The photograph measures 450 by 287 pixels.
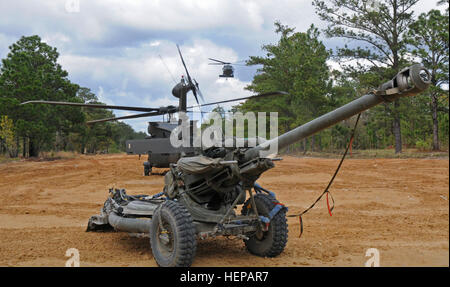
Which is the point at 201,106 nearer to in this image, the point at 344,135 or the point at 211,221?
the point at 211,221

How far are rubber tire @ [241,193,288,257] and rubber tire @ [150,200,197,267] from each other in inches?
46.5

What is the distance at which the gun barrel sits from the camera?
3527 mm

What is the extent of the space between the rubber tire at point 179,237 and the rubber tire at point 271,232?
46.5 inches

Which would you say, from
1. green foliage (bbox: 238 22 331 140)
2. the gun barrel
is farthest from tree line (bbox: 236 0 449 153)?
the gun barrel

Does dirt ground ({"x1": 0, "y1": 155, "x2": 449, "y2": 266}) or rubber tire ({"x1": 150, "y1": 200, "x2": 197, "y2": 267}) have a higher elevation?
rubber tire ({"x1": 150, "y1": 200, "x2": 197, "y2": 267})

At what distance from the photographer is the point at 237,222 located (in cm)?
598

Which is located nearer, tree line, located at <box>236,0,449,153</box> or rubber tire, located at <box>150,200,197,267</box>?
rubber tire, located at <box>150,200,197,267</box>

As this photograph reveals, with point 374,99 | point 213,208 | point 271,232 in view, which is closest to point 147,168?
point 213,208

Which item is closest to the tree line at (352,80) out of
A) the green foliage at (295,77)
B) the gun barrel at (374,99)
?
the green foliage at (295,77)

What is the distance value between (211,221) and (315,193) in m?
8.45

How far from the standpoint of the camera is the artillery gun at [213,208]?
5.41 meters

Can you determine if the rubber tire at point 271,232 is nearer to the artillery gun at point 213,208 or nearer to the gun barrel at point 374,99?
the artillery gun at point 213,208

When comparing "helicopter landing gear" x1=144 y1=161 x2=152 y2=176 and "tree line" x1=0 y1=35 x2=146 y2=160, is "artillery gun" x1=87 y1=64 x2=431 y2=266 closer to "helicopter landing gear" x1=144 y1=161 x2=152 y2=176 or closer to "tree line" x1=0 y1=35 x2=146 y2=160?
"helicopter landing gear" x1=144 y1=161 x2=152 y2=176

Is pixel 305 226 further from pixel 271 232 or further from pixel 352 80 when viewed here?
pixel 352 80
